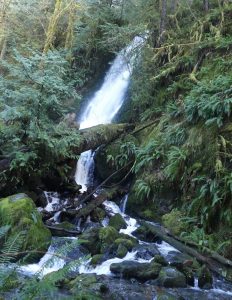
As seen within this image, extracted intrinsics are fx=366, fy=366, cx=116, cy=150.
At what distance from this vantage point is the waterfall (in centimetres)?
1427

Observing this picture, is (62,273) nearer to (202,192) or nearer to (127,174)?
(202,192)

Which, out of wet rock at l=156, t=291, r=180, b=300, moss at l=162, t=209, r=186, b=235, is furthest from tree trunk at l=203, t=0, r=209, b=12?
wet rock at l=156, t=291, r=180, b=300

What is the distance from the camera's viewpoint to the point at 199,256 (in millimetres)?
7523

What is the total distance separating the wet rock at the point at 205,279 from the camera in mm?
6902

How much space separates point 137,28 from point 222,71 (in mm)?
4254

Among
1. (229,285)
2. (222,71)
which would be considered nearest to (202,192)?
(229,285)

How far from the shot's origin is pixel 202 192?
7.91 m

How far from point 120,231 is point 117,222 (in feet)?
0.88

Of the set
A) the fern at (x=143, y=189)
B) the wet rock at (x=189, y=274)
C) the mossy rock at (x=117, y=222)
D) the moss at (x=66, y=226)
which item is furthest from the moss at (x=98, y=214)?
the wet rock at (x=189, y=274)

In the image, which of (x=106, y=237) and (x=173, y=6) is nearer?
(x=106, y=237)

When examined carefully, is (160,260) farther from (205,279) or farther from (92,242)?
(92,242)

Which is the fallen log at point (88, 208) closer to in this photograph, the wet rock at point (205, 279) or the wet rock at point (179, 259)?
the wet rock at point (179, 259)

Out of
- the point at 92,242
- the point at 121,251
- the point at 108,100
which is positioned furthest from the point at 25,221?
the point at 108,100

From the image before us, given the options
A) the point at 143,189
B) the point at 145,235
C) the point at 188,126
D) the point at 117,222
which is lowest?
the point at 145,235
